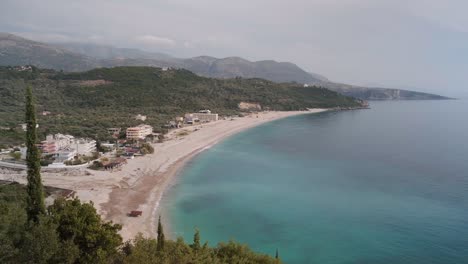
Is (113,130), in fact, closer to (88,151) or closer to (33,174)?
(88,151)

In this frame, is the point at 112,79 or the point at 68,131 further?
the point at 112,79

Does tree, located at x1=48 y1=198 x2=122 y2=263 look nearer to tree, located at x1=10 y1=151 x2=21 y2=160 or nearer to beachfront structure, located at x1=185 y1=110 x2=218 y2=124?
tree, located at x1=10 y1=151 x2=21 y2=160

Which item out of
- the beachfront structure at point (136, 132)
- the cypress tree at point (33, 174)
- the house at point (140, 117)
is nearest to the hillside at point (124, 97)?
the house at point (140, 117)

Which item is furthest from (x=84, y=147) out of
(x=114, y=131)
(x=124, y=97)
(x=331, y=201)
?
(x=124, y=97)

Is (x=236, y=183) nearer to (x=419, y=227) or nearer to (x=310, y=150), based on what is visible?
(x=419, y=227)

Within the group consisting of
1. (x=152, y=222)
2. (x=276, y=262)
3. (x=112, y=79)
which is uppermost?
(x=112, y=79)

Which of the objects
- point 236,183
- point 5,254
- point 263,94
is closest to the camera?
point 5,254

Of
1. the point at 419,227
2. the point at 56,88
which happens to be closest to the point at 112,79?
the point at 56,88
